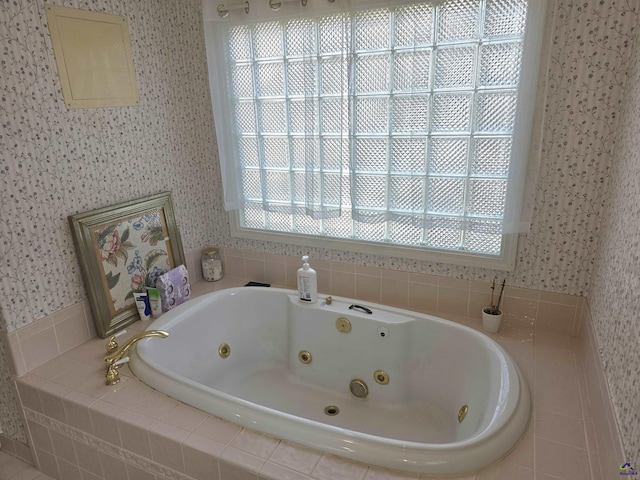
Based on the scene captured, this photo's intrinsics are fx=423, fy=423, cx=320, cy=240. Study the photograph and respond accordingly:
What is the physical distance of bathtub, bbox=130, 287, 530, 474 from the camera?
138cm

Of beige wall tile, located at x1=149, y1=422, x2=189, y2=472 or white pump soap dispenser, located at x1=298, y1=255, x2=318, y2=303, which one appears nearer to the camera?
beige wall tile, located at x1=149, y1=422, x2=189, y2=472

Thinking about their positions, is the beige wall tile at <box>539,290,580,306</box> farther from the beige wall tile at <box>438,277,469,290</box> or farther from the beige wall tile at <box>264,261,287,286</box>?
the beige wall tile at <box>264,261,287,286</box>

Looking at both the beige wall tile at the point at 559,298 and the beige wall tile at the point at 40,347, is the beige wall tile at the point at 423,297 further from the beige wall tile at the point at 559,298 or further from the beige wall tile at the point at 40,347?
the beige wall tile at the point at 40,347

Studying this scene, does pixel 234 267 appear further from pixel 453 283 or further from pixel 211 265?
pixel 453 283

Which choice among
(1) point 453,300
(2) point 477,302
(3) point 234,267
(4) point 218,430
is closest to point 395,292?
(1) point 453,300

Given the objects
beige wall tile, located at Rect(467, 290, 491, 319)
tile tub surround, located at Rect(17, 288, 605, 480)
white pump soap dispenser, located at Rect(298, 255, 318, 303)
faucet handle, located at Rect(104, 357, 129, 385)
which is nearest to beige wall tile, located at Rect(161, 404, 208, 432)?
tile tub surround, located at Rect(17, 288, 605, 480)

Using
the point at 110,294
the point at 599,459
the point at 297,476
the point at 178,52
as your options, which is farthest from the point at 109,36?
the point at 599,459

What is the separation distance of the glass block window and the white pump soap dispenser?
0.22 m

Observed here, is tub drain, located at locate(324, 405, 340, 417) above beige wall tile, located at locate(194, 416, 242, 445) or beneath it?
beneath

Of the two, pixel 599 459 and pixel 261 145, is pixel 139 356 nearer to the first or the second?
pixel 261 145

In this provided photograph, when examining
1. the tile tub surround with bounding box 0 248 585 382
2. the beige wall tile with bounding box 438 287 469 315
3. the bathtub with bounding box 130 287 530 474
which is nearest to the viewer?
the bathtub with bounding box 130 287 530 474

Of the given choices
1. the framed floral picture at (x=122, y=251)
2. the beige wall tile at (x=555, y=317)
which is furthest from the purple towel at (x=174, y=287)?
the beige wall tile at (x=555, y=317)

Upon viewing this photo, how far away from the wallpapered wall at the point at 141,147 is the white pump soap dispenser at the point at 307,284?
0.25 metres

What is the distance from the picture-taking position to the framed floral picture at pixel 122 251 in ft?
5.65
